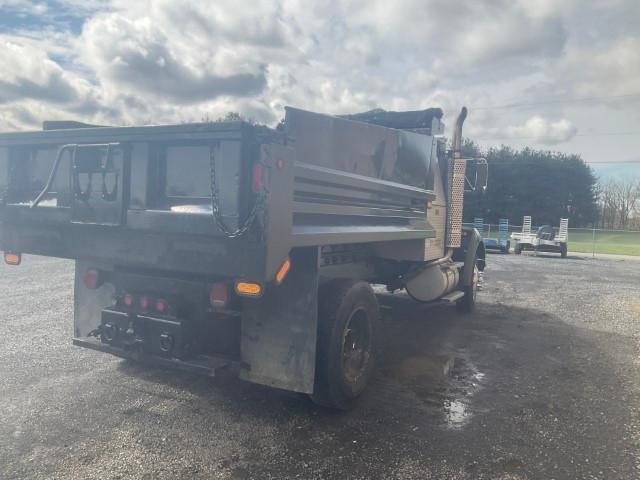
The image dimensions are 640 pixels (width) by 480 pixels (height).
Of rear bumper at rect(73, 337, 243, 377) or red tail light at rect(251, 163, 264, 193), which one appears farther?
rear bumper at rect(73, 337, 243, 377)

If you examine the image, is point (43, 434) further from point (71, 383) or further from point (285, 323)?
point (285, 323)

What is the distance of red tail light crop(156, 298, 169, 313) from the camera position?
356 cm

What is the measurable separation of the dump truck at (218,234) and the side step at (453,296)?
2.67 meters

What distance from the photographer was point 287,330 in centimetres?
364

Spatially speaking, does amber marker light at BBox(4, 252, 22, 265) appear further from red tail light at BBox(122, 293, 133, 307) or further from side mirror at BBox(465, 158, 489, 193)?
side mirror at BBox(465, 158, 489, 193)

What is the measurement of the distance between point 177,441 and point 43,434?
970mm

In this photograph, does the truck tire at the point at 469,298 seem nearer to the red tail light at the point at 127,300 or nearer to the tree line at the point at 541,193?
the red tail light at the point at 127,300

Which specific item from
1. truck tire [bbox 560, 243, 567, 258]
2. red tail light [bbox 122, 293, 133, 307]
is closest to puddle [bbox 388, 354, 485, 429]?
red tail light [bbox 122, 293, 133, 307]

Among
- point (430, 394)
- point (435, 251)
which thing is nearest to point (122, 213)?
point (430, 394)

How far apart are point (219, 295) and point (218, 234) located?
0.54m

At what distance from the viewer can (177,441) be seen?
3.34 m

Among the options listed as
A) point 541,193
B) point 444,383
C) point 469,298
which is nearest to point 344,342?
point 444,383

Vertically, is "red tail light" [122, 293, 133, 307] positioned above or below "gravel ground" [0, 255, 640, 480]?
above

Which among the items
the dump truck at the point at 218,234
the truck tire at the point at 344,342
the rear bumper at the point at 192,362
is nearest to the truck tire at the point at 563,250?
the dump truck at the point at 218,234
